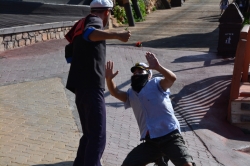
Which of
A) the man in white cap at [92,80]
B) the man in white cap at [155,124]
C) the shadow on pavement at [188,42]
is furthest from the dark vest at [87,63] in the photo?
the shadow on pavement at [188,42]

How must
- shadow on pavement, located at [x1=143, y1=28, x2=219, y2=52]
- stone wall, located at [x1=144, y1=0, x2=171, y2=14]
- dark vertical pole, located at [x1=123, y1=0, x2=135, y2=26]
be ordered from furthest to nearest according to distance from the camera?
stone wall, located at [x1=144, y1=0, x2=171, y2=14]
dark vertical pole, located at [x1=123, y1=0, x2=135, y2=26]
shadow on pavement, located at [x1=143, y1=28, x2=219, y2=52]

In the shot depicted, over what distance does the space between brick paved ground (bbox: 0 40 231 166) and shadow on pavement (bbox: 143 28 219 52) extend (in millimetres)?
2772

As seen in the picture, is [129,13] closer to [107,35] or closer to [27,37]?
[27,37]

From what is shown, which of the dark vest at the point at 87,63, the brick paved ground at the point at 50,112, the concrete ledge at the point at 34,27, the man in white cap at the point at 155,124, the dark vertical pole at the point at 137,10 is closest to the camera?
the man in white cap at the point at 155,124

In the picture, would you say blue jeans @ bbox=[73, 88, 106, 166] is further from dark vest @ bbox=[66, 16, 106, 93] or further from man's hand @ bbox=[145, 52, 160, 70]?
man's hand @ bbox=[145, 52, 160, 70]

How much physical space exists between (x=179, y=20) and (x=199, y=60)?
10541mm

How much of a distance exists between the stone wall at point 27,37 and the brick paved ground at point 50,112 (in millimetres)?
443

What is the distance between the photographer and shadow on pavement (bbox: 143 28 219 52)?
48.5 ft

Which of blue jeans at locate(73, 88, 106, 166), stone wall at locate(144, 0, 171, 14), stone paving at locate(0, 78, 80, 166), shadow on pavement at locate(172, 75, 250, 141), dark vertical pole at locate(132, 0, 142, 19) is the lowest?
stone wall at locate(144, 0, 171, 14)

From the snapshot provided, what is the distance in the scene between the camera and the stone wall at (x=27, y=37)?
12.4m

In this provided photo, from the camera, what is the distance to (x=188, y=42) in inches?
613

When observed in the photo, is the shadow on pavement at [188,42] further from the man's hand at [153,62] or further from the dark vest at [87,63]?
the man's hand at [153,62]

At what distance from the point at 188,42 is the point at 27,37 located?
495cm

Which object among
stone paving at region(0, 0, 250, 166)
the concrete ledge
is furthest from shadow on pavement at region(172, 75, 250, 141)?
the concrete ledge
